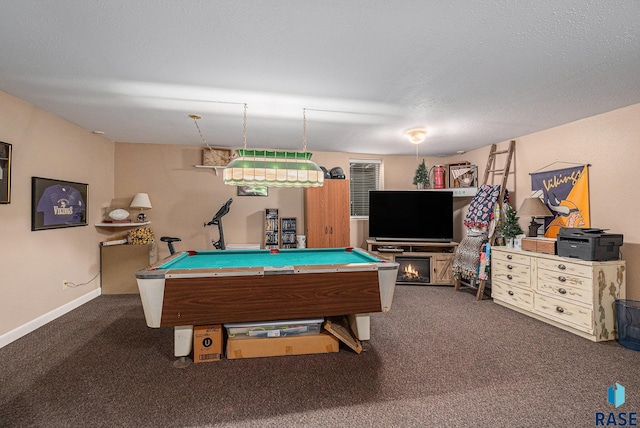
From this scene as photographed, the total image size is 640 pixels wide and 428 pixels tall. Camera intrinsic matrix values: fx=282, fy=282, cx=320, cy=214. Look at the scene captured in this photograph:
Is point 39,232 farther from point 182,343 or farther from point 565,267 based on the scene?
point 565,267

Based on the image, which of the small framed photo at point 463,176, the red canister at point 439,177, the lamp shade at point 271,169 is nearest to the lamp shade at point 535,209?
the small framed photo at point 463,176

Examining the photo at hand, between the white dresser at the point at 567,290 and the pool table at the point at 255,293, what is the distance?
2026mm

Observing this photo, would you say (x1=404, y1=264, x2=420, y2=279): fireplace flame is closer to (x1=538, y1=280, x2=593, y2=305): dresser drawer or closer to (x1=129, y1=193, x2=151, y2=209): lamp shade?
(x1=538, y1=280, x2=593, y2=305): dresser drawer

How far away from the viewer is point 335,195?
16.0ft

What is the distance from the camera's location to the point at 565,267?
3.02 metres

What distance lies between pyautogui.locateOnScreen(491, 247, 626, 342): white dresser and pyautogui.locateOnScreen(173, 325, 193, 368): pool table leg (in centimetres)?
377

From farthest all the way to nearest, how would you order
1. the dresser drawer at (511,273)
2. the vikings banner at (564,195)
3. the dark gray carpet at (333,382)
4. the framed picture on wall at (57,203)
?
1. the dresser drawer at (511,273)
2. the vikings banner at (564,195)
3. the framed picture on wall at (57,203)
4. the dark gray carpet at (333,382)

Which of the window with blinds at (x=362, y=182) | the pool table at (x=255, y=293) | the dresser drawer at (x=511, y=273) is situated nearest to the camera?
the pool table at (x=255, y=293)

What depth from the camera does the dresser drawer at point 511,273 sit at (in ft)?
11.4

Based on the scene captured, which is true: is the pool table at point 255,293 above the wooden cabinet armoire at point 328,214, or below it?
below

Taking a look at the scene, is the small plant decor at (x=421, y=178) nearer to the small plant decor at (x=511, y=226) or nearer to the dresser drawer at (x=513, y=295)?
the small plant decor at (x=511, y=226)

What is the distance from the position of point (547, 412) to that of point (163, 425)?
Answer: 2385mm

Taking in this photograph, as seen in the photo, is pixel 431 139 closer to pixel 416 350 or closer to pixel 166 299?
pixel 416 350

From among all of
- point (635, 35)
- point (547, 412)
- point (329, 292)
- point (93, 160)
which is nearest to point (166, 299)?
point (329, 292)
